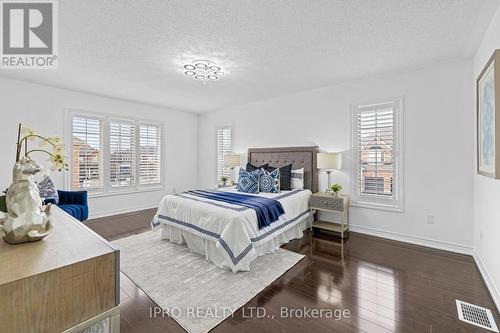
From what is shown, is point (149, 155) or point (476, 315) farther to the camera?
point (149, 155)

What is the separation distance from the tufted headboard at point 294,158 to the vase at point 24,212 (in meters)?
3.90

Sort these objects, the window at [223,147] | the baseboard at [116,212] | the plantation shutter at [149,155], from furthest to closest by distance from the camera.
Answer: the window at [223,147] < the plantation shutter at [149,155] < the baseboard at [116,212]

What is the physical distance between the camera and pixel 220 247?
2.63 metres

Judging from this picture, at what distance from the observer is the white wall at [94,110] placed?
3.87m

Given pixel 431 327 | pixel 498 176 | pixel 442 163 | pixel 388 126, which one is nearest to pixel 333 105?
pixel 388 126

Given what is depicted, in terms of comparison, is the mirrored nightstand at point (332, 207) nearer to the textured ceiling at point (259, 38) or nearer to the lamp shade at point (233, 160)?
the textured ceiling at point (259, 38)

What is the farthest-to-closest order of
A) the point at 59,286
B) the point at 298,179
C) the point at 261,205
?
the point at 298,179, the point at 261,205, the point at 59,286

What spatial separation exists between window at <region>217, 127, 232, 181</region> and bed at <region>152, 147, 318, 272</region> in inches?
93.0

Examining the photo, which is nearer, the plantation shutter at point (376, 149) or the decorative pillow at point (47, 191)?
the decorative pillow at point (47, 191)

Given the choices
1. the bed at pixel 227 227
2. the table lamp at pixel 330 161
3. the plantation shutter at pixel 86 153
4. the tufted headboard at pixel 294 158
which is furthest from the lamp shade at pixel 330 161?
the plantation shutter at pixel 86 153

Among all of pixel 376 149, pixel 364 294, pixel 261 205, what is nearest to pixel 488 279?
pixel 364 294

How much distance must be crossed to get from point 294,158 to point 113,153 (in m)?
3.94

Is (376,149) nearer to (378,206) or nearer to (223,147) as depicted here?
(378,206)

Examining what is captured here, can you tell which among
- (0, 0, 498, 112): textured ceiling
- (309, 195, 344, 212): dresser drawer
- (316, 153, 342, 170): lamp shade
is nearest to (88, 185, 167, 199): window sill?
(0, 0, 498, 112): textured ceiling
